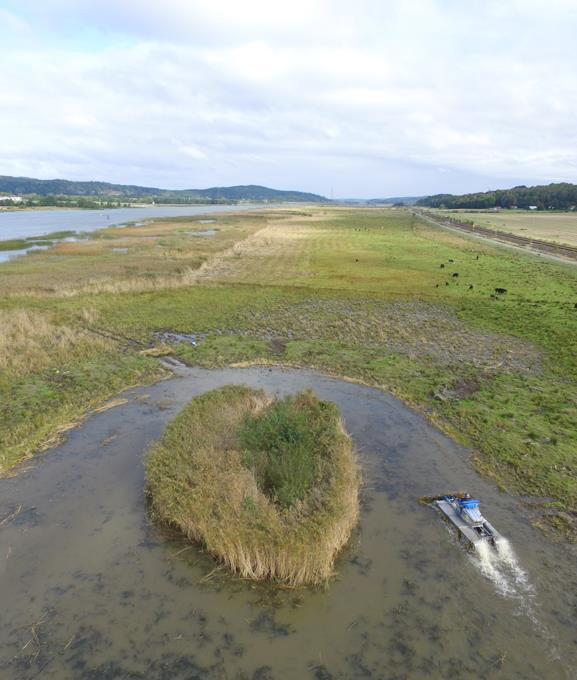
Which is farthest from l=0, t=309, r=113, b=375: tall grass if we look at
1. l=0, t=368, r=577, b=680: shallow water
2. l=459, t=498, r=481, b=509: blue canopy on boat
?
l=459, t=498, r=481, b=509: blue canopy on boat

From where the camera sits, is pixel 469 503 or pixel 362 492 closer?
pixel 469 503

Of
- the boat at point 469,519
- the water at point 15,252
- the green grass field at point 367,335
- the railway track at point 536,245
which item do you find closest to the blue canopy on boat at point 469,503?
the boat at point 469,519

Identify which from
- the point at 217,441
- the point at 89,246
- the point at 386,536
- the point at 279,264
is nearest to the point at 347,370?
the point at 217,441

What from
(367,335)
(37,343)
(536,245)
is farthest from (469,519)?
(536,245)

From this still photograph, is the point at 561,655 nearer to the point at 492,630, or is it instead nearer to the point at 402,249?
the point at 492,630

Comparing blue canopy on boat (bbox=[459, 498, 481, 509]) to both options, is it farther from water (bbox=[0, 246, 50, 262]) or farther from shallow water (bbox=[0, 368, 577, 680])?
water (bbox=[0, 246, 50, 262])

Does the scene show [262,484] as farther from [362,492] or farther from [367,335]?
[367,335]

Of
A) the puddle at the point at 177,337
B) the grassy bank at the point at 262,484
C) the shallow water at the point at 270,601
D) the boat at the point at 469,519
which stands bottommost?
the shallow water at the point at 270,601

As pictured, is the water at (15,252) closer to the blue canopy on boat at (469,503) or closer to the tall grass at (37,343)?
the tall grass at (37,343)
